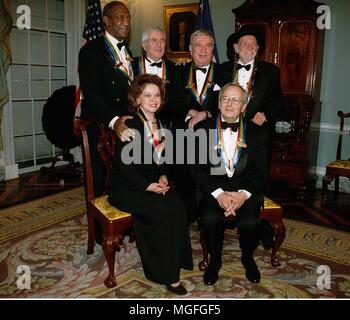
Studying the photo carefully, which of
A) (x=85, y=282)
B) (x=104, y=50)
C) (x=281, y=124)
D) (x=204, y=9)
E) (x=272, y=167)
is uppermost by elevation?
(x=204, y=9)

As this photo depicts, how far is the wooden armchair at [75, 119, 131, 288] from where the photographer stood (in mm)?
2682

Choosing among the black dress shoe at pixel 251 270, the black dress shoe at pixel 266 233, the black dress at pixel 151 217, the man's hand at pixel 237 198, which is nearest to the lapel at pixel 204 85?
the black dress at pixel 151 217

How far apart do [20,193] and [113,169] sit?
2598 millimetres

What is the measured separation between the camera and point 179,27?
6.28 metres

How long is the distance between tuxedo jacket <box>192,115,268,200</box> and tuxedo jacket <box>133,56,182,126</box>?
1.65ft

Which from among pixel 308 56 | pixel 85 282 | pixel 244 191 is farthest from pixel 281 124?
pixel 85 282

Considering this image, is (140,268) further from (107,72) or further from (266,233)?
(107,72)

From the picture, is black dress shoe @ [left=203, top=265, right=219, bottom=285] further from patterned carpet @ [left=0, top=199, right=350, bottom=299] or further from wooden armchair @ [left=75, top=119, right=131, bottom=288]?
wooden armchair @ [left=75, top=119, right=131, bottom=288]

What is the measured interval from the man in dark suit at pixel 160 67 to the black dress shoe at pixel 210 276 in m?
1.30

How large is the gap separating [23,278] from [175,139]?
1.57 meters

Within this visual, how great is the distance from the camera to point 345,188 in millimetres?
5309

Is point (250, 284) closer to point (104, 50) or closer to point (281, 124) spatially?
point (104, 50)

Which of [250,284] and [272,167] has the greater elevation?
Result: [272,167]

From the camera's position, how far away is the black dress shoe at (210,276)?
2785 mm
